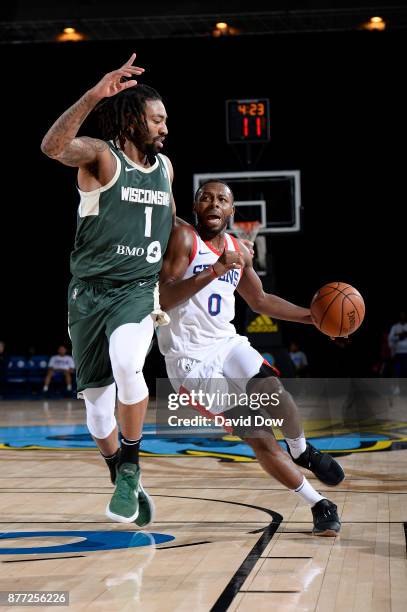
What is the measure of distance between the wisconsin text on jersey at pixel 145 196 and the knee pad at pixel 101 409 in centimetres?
95

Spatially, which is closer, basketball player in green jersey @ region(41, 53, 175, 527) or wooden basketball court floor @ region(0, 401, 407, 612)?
wooden basketball court floor @ region(0, 401, 407, 612)

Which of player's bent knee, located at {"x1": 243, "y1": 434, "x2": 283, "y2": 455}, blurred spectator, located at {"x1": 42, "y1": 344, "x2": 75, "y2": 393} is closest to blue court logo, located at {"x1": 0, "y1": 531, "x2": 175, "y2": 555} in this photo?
player's bent knee, located at {"x1": 243, "y1": 434, "x2": 283, "y2": 455}

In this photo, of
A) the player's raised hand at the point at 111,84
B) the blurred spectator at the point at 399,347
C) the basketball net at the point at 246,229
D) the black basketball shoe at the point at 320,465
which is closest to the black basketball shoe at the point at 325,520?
the black basketball shoe at the point at 320,465

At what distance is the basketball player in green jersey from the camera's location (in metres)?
4.16

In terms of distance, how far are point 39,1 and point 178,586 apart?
574 inches

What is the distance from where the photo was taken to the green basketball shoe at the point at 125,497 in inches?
160

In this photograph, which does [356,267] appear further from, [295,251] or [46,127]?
[46,127]

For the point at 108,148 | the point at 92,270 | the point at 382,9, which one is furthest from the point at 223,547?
the point at 382,9

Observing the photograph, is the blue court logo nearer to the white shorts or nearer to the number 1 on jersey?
the white shorts

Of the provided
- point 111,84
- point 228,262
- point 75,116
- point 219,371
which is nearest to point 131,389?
point 219,371

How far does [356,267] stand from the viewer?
61.2 ft

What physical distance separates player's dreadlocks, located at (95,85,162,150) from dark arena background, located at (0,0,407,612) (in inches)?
84.4

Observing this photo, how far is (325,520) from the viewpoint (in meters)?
4.40

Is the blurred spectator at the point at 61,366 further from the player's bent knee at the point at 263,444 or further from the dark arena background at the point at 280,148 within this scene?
the player's bent knee at the point at 263,444
